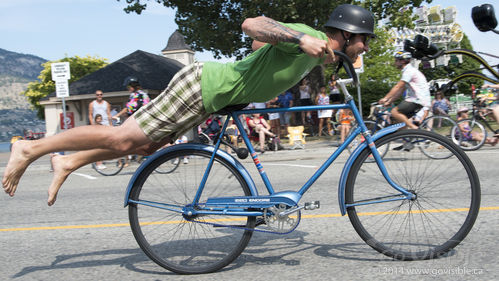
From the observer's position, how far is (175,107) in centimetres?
324

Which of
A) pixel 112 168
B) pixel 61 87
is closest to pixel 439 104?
pixel 112 168

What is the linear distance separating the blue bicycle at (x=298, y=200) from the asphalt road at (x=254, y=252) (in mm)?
162

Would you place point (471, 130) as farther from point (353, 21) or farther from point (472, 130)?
point (353, 21)

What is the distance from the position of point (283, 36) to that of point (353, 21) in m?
0.58

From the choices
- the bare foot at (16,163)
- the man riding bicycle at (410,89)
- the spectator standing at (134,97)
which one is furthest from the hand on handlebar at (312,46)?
the spectator standing at (134,97)

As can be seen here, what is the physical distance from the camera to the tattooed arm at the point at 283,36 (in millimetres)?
2861

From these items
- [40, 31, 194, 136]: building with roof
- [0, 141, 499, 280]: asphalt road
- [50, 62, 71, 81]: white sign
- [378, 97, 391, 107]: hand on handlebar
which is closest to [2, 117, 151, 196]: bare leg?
[0, 141, 499, 280]: asphalt road

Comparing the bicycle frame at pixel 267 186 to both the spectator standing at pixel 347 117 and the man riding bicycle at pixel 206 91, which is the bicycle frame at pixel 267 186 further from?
the man riding bicycle at pixel 206 91

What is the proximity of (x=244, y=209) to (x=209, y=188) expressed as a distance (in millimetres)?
302

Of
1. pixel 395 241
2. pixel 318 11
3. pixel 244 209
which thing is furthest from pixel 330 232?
pixel 318 11

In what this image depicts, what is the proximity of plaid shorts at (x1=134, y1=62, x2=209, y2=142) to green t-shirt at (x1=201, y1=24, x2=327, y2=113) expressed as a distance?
0.21 ft

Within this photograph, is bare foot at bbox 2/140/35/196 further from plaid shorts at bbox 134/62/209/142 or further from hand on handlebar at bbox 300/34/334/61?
hand on handlebar at bbox 300/34/334/61

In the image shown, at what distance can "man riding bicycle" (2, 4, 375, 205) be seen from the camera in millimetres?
3141

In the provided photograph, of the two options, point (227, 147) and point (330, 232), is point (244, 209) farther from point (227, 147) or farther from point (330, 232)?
point (330, 232)
